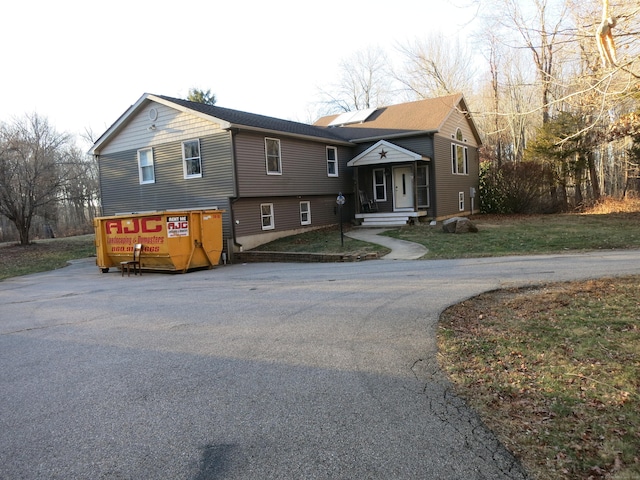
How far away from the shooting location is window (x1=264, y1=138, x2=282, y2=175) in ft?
59.6

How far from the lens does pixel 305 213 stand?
20391mm

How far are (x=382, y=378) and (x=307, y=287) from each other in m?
5.00

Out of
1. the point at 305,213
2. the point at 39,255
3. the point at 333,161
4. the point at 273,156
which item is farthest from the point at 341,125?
the point at 39,255

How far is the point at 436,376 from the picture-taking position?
425 cm

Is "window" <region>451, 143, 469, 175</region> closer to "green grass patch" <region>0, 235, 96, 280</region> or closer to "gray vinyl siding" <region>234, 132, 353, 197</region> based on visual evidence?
"gray vinyl siding" <region>234, 132, 353, 197</region>

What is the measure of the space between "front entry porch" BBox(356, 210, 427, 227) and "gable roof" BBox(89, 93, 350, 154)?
383 cm

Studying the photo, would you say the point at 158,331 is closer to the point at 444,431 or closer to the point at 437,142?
the point at 444,431

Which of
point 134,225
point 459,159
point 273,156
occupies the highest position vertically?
point 459,159

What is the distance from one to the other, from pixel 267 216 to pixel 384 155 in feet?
20.4

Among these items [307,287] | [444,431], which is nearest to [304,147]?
[307,287]

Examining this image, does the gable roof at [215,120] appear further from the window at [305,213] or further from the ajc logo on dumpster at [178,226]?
the ajc logo on dumpster at [178,226]

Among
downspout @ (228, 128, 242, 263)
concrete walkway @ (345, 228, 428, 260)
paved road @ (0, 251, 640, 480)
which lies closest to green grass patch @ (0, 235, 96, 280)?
downspout @ (228, 128, 242, 263)

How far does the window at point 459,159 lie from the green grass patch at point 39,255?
1836 centimetres

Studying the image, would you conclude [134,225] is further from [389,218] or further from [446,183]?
[446,183]
